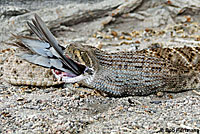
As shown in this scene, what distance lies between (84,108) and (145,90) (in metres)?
0.75

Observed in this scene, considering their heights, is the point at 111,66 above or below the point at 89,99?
above

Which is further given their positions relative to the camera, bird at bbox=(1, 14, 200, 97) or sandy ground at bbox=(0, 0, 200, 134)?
bird at bbox=(1, 14, 200, 97)

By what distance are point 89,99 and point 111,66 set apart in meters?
0.43

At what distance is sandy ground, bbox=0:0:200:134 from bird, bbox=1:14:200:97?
0.14 metres

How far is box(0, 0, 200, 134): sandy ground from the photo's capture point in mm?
2584

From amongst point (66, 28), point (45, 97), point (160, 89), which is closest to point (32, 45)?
point (45, 97)

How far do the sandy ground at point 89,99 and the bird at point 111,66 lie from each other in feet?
0.45

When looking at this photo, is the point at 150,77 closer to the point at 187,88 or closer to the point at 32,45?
the point at 187,88

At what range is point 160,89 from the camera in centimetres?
346

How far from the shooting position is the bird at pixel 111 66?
3.24 metres

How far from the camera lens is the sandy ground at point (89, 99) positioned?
2.58 meters

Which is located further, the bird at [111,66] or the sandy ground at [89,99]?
the bird at [111,66]

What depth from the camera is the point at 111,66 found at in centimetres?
331

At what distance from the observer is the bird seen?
128 inches
